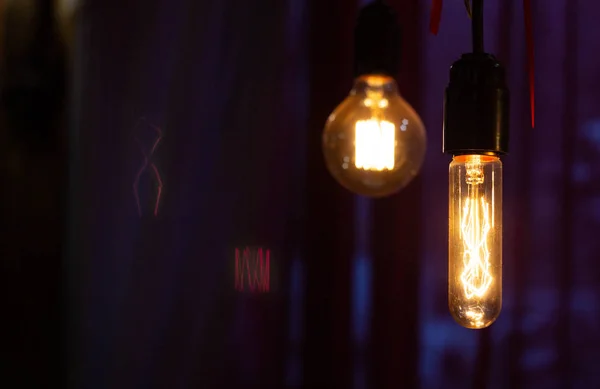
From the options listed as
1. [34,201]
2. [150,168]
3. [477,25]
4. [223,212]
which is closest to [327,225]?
[223,212]

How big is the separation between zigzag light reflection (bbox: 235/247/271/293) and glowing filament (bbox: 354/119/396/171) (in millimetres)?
627

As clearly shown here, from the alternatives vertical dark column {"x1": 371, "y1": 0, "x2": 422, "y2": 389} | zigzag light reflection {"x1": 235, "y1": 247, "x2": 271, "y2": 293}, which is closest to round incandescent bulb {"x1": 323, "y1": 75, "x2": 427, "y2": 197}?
vertical dark column {"x1": 371, "y1": 0, "x2": 422, "y2": 389}

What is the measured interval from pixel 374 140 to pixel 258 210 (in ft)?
2.14

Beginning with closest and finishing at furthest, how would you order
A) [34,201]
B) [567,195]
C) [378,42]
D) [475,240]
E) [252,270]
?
[378,42] → [475,240] → [567,195] → [252,270] → [34,201]

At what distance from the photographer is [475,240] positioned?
68 centimetres

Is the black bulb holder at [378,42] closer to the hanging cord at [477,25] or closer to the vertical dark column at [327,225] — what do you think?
the hanging cord at [477,25]

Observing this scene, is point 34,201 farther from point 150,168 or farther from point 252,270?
point 252,270

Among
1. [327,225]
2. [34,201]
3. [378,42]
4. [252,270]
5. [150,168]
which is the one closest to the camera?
[378,42]

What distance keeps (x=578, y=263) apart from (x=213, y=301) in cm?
81

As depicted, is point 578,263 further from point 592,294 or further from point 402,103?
point 402,103

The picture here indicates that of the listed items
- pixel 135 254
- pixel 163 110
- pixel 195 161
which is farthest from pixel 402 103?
pixel 135 254

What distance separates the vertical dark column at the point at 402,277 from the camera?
984mm

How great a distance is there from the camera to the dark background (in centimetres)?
91

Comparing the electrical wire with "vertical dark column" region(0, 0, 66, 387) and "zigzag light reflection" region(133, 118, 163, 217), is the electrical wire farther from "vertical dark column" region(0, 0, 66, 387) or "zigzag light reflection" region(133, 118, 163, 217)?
"vertical dark column" region(0, 0, 66, 387)
